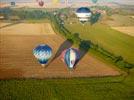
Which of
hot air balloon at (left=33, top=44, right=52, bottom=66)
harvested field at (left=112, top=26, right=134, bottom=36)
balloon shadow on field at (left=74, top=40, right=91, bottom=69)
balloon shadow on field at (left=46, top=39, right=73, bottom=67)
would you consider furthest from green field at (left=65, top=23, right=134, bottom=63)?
hot air balloon at (left=33, top=44, right=52, bottom=66)

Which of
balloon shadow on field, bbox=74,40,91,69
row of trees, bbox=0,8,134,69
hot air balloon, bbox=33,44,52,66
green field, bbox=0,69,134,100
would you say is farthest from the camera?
balloon shadow on field, bbox=74,40,91,69

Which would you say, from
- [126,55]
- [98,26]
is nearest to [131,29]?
[98,26]

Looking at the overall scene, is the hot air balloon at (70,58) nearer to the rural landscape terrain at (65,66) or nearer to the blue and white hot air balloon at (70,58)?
the blue and white hot air balloon at (70,58)

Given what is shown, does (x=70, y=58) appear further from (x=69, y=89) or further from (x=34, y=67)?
(x=69, y=89)

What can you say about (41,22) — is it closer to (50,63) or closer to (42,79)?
(50,63)

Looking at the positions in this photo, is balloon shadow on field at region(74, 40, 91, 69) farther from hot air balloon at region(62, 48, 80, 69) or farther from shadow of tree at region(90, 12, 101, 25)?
shadow of tree at region(90, 12, 101, 25)

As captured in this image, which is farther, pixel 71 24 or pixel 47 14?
pixel 47 14
